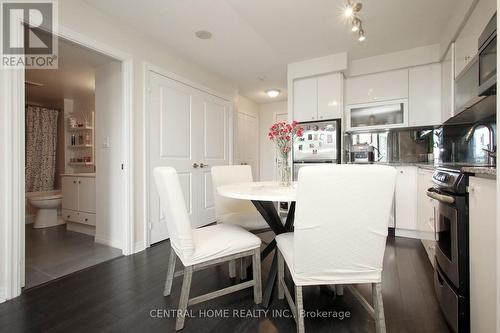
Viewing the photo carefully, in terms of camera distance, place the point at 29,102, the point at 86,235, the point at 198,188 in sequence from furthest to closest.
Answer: the point at 29,102 → the point at 198,188 → the point at 86,235

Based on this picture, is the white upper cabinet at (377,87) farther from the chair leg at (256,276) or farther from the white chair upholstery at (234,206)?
the chair leg at (256,276)

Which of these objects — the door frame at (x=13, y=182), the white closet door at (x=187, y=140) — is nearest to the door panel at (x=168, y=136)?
the white closet door at (x=187, y=140)

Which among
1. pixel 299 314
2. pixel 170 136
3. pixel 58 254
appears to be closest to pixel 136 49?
pixel 170 136

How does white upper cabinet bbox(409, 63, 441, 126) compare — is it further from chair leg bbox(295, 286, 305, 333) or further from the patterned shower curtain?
the patterned shower curtain

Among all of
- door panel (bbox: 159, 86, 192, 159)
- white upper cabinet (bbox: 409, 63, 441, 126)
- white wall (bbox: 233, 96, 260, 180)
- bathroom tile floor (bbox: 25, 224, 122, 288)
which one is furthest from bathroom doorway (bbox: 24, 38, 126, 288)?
white upper cabinet (bbox: 409, 63, 441, 126)

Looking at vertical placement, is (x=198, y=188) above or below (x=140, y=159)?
below

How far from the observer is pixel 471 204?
1102 millimetres

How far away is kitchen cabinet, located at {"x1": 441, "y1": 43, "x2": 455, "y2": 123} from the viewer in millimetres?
2475

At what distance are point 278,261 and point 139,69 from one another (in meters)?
2.39

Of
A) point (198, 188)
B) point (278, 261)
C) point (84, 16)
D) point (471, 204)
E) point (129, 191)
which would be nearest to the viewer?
point (471, 204)

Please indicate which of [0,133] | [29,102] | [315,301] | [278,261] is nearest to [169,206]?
[278,261]

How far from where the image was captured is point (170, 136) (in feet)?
9.60

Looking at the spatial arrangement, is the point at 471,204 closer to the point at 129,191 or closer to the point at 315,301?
the point at 315,301

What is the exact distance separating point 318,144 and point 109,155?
8.83 feet
